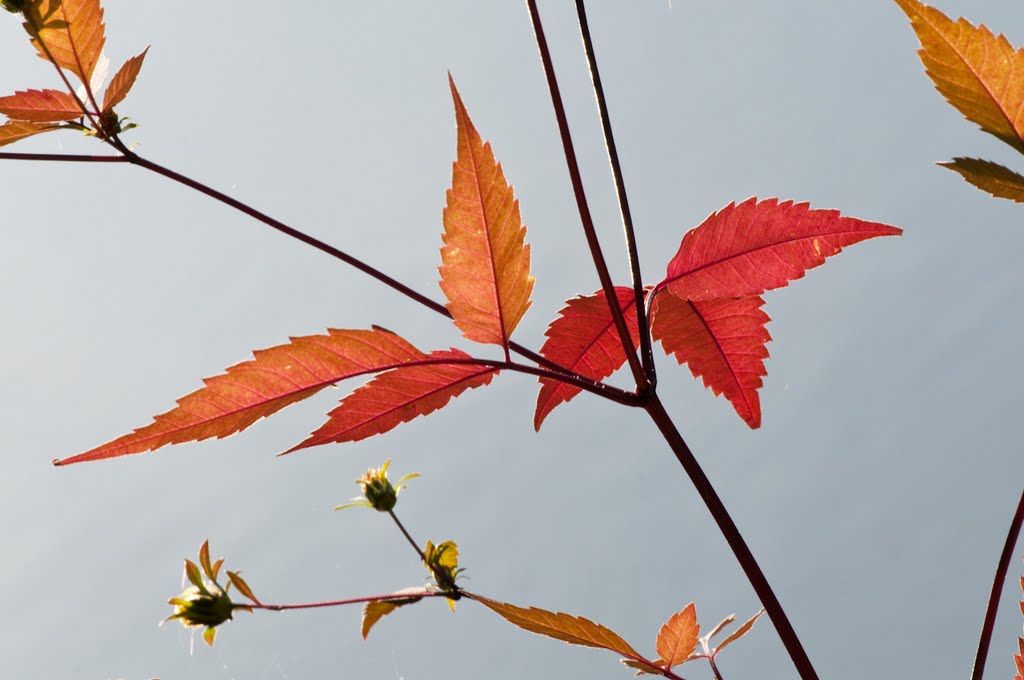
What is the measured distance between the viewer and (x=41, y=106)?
37cm

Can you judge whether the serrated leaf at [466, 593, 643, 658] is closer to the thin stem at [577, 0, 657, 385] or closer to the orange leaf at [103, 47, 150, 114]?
the thin stem at [577, 0, 657, 385]

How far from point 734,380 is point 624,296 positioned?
0.26 ft

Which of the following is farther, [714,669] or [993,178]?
[714,669]

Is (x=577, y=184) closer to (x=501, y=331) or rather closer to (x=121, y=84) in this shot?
(x=501, y=331)

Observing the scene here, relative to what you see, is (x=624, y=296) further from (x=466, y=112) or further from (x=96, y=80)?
(x=96, y=80)

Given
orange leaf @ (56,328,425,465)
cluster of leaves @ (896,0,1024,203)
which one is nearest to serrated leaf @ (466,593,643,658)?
orange leaf @ (56,328,425,465)

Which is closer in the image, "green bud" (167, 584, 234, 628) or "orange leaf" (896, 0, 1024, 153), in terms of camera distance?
"orange leaf" (896, 0, 1024, 153)

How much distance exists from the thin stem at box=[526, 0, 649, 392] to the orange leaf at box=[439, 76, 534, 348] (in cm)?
4

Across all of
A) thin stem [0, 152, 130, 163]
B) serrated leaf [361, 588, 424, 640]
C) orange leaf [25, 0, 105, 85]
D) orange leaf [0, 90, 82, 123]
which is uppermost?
orange leaf [25, 0, 105, 85]

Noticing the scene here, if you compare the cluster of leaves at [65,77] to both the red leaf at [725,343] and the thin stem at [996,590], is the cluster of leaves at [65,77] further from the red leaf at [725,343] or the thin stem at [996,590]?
the thin stem at [996,590]

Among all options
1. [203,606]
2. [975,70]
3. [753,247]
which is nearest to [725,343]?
[753,247]

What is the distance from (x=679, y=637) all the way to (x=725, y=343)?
14 cm

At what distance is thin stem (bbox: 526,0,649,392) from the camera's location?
0.26 meters

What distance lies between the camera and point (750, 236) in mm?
370
